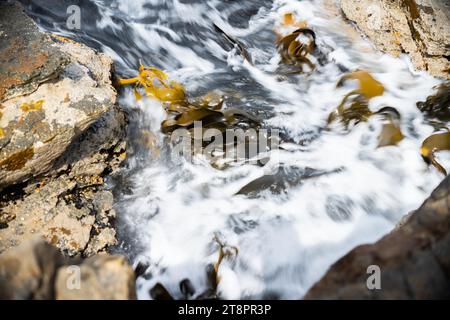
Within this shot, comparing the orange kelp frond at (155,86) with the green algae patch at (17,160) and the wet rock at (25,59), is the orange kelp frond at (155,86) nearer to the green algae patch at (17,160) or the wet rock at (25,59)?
the wet rock at (25,59)

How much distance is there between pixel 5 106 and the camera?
8.64ft

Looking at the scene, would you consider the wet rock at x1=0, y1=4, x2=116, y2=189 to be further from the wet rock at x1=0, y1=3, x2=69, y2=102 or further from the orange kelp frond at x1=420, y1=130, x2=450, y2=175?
the orange kelp frond at x1=420, y1=130, x2=450, y2=175

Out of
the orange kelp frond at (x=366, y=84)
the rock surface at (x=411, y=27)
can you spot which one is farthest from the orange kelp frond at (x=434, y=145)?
the rock surface at (x=411, y=27)

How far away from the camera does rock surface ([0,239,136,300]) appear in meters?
1.86

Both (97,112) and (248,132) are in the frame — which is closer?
(97,112)

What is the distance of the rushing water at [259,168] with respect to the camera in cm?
298

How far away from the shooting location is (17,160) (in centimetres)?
262

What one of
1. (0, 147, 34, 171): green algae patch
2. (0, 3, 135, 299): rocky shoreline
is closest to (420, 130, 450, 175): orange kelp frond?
(0, 3, 135, 299): rocky shoreline

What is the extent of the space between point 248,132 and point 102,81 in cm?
141

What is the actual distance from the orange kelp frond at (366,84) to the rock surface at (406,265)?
225cm

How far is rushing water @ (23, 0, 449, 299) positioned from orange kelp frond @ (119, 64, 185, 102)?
0.11 metres

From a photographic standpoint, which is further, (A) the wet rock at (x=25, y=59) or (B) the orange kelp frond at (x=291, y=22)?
(B) the orange kelp frond at (x=291, y=22)
